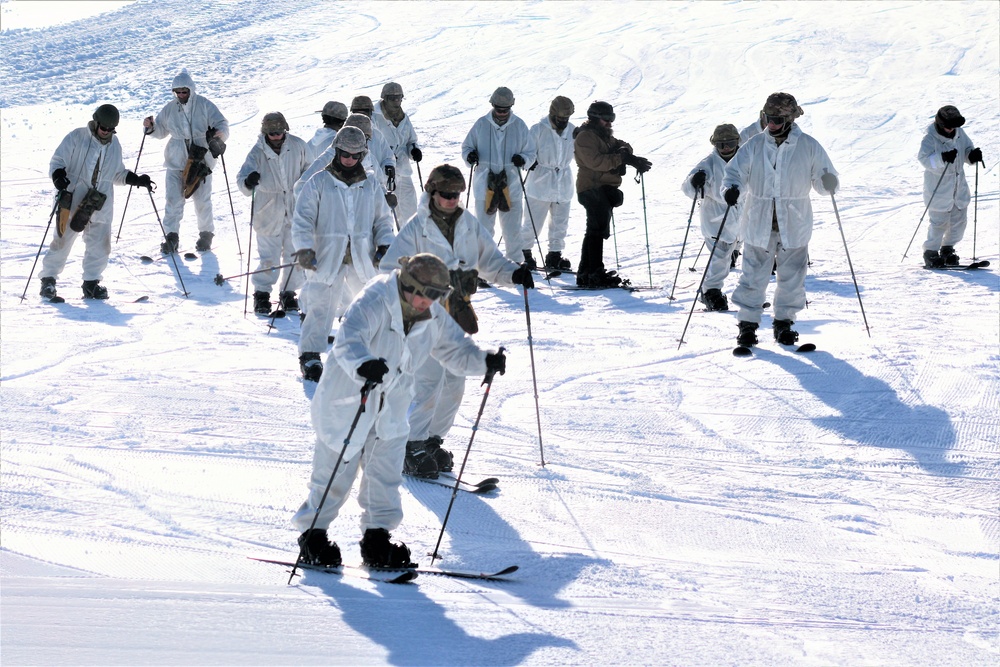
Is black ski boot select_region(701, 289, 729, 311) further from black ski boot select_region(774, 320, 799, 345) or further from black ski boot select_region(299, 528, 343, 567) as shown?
black ski boot select_region(299, 528, 343, 567)

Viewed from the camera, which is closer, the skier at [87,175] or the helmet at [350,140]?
the helmet at [350,140]

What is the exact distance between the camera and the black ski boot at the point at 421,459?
6.87 meters

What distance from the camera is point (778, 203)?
9.05 meters

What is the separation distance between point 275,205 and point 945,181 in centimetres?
656

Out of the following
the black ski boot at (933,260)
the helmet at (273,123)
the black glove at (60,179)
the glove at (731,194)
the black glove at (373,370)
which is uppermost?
the helmet at (273,123)

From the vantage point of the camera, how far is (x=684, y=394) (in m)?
8.60

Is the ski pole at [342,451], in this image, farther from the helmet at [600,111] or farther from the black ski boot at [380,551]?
the helmet at [600,111]

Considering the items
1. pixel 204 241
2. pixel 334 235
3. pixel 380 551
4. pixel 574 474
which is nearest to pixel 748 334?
pixel 574 474

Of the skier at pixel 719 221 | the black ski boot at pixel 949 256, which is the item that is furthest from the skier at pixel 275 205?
the black ski boot at pixel 949 256

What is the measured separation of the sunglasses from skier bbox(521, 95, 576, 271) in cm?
713

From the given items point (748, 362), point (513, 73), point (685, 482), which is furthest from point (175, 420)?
point (513, 73)

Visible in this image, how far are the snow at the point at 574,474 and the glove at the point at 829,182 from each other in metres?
1.27

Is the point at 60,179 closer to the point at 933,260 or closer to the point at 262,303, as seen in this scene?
the point at 262,303

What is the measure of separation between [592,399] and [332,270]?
2021 millimetres
